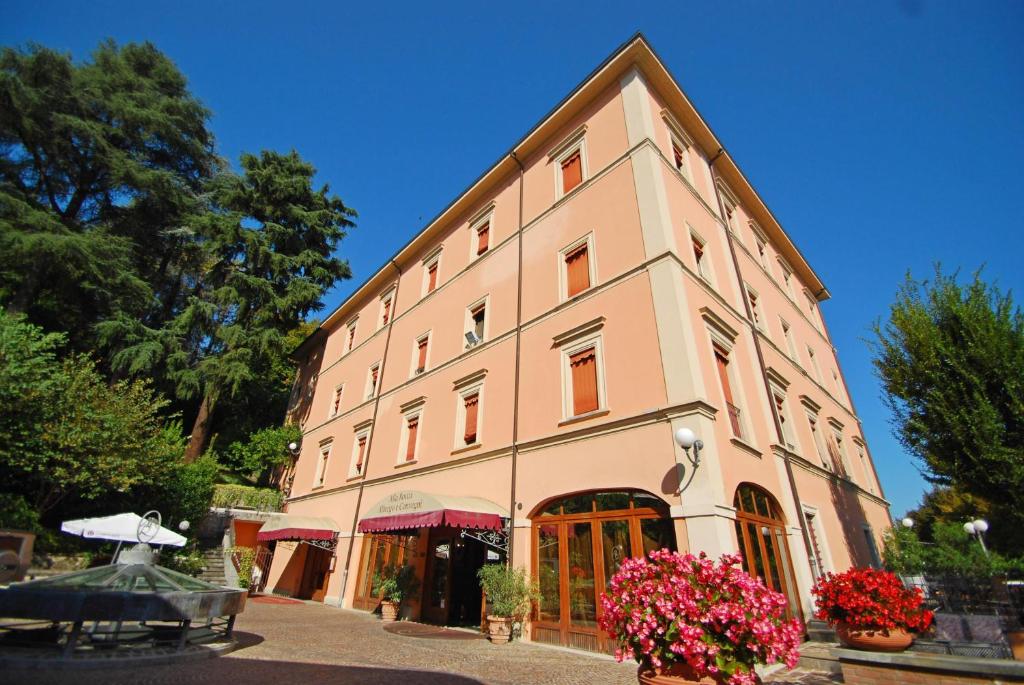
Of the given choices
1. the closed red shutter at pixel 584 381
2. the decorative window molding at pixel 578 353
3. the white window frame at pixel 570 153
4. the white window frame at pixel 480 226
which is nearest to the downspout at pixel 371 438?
the white window frame at pixel 480 226

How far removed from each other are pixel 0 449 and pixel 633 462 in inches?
684

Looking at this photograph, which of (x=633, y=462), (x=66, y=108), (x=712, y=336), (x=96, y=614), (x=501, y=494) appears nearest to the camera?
(x=96, y=614)

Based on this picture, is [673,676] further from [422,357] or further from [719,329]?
[422,357]

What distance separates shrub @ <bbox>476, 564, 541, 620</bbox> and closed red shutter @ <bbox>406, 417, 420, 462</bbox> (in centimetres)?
615

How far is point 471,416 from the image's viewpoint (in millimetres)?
13352

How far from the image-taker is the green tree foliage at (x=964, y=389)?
922 cm

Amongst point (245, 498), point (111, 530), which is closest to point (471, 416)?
point (111, 530)

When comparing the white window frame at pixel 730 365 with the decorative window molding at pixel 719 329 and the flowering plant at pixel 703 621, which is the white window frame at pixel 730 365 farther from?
the flowering plant at pixel 703 621

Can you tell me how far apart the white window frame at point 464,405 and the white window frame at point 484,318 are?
4.12 ft

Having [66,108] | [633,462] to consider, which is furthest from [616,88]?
[66,108]

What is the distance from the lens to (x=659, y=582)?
14.0 ft

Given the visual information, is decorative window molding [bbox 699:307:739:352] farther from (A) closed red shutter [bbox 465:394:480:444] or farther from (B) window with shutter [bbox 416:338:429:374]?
(B) window with shutter [bbox 416:338:429:374]

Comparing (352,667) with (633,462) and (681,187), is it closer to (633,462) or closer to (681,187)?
(633,462)

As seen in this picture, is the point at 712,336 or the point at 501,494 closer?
the point at 712,336
